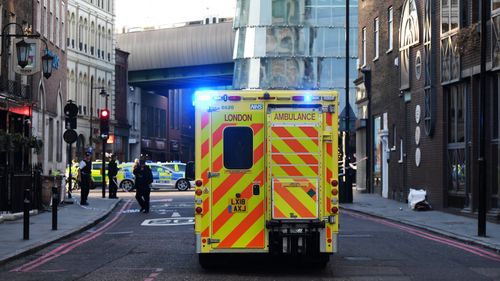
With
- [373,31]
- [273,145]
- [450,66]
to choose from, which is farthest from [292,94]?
[373,31]

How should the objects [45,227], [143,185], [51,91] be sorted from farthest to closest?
[51,91], [143,185], [45,227]

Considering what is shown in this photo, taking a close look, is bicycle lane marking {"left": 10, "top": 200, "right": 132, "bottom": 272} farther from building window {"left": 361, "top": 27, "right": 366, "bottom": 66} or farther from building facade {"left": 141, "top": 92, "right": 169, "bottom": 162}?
building facade {"left": 141, "top": 92, "right": 169, "bottom": 162}

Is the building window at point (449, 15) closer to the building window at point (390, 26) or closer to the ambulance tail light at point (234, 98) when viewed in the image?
the building window at point (390, 26)

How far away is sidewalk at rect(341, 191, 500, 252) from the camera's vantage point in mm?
18750

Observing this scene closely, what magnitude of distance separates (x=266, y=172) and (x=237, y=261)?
254cm

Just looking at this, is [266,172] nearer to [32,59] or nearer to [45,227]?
[45,227]

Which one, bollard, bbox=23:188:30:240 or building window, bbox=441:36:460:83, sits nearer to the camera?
bollard, bbox=23:188:30:240

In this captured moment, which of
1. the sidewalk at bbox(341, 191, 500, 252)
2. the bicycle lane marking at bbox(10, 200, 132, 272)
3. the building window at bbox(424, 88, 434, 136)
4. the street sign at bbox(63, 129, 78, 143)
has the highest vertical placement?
the building window at bbox(424, 88, 434, 136)

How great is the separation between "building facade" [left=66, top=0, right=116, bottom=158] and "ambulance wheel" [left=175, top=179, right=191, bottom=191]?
18036mm

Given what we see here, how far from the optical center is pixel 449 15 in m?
27.4

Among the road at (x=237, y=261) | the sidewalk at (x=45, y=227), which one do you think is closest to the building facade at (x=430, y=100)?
the road at (x=237, y=261)

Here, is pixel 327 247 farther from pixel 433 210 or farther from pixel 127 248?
pixel 433 210

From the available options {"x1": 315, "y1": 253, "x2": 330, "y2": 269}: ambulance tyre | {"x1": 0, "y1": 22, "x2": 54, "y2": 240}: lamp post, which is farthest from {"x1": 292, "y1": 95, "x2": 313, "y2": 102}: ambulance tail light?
{"x1": 0, "y1": 22, "x2": 54, "y2": 240}: lamp post

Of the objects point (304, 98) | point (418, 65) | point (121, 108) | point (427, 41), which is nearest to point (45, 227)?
point (304, 98)
